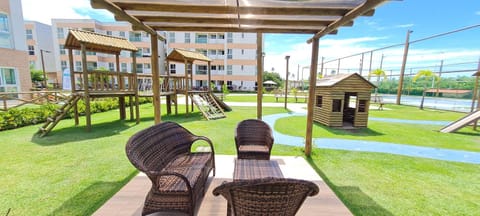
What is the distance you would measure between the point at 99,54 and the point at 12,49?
76.5ft

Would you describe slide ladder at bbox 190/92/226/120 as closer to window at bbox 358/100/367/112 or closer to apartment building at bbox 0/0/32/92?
window at bbox 358/100/367/112

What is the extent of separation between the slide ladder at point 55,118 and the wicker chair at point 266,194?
24.3 feet

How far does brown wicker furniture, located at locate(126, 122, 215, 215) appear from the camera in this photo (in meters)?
2.16

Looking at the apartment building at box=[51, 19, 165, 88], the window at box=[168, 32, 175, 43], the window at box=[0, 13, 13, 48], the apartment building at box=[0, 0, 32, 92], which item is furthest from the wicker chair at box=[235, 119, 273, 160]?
the window at box=[168, 32, 175, 43]

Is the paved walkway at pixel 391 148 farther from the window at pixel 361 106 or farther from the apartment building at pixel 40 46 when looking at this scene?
the apartment building at pixel 40 46

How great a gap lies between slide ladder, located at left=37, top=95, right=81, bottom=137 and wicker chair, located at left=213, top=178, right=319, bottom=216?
24.3ft

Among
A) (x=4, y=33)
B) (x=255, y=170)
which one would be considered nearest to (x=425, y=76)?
(x=255, y=170)

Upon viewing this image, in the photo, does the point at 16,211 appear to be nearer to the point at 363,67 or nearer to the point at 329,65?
the point at 363,67

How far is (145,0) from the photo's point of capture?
8.98 feet

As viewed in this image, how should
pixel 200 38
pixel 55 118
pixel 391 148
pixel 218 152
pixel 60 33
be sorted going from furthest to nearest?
pixel 200 38 < pixel 60 33 < pixel 55 118 < pixel 391 148 < pixel 218 152

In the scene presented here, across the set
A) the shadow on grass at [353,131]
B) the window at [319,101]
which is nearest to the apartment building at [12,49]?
the window at [319,101]

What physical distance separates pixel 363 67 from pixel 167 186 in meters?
24.7

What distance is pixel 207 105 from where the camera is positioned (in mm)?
10641

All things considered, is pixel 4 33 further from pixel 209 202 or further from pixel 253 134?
pixel 209 202
